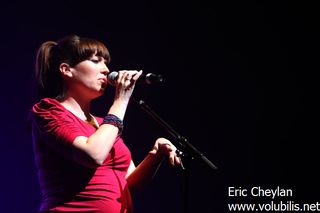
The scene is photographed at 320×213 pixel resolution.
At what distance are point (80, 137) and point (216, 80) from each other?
158cm

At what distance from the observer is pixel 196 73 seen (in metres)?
2.76

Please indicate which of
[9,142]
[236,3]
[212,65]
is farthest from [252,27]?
[9,142]

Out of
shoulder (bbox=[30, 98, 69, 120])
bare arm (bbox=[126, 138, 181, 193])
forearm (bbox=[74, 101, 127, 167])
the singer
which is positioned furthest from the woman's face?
bare arm (bbox=[126, 138, 181, 193])

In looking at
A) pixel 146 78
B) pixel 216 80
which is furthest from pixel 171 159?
pixel 216 80

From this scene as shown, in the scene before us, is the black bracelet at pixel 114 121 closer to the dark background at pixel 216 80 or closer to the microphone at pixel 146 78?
the microphone at pixel 146 78

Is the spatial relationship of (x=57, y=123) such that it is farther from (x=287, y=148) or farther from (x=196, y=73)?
(x=287, y=148)

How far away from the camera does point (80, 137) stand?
1345mm

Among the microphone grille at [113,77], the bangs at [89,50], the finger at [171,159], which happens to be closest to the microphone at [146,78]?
the microphone grille at [113,77]

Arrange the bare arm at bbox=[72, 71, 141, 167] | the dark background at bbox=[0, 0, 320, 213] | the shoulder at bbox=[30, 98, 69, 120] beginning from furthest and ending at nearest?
the dark background at bbox=[0, 0, 320, 213], the shoulder at bbox=[30, 98, 69, 120], the bare arm at bbox=[72, 71, 141, 167]

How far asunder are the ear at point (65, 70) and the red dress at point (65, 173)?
0.46ft

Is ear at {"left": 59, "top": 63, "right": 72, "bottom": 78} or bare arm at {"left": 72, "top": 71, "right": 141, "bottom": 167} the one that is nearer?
bare arm at {"left": 72, "top": 71, "right": 141, "bottom": 167}

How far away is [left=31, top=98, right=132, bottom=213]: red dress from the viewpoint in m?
1.35

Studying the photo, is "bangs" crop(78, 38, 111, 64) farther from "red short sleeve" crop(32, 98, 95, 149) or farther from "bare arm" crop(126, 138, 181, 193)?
"bare arm" crop(126, 138, 181, 193)

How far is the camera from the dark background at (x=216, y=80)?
2570 millimetres
